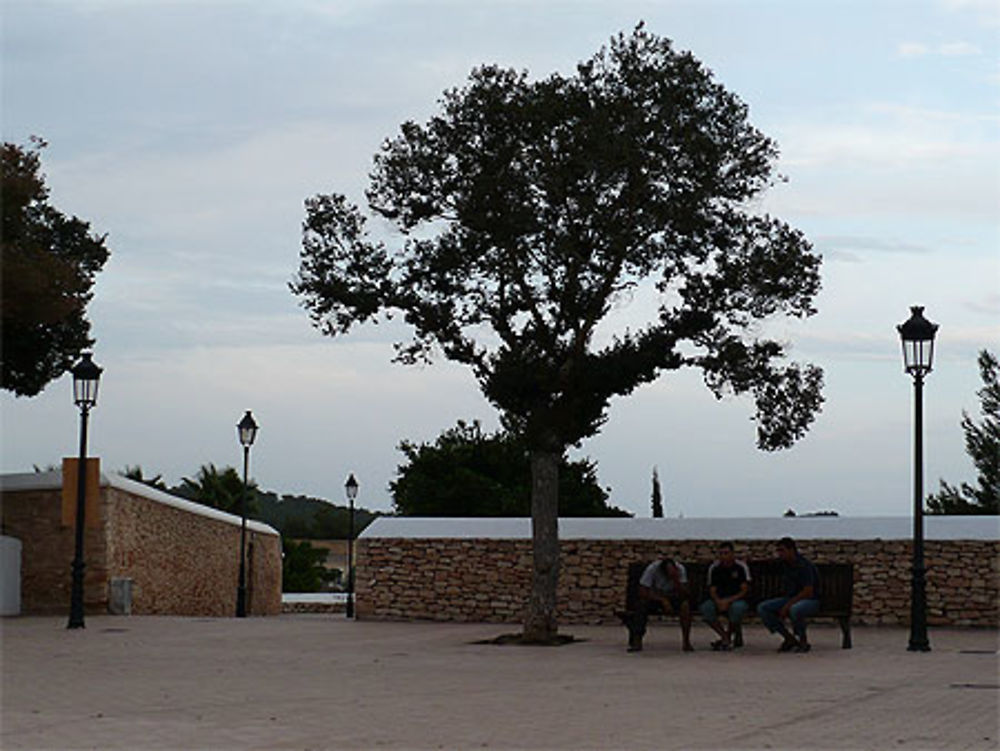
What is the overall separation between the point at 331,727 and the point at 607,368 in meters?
9.83

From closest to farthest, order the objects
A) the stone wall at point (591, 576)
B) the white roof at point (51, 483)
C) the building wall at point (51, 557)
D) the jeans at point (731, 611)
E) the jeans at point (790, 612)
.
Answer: the jeans at point (790, 612), the jeans at point (731, 611), the stone wall at point (591, 576), the building wall at point (51, 557), the white roof at point (51, 483)

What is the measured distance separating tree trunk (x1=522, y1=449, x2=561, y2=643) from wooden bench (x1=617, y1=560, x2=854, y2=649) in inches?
51.0

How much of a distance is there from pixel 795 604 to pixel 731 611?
82 centimetres

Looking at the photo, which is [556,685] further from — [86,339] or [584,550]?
[86,339]

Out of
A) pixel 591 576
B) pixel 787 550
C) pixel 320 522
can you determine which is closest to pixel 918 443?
pixel 787 550

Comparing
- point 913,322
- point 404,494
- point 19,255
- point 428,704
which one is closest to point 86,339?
point 19,255

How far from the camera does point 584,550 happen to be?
2538cm

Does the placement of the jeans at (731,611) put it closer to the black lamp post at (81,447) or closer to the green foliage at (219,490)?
the black lamp post at (81,447)

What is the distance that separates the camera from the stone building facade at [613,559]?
75.8 feet

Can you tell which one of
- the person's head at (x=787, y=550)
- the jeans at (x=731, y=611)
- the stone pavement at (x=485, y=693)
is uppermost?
the person's head at (x=787, y=550)

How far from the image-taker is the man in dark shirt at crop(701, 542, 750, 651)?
18.9 metres

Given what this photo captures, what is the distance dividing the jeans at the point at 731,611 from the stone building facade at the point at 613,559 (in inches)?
210

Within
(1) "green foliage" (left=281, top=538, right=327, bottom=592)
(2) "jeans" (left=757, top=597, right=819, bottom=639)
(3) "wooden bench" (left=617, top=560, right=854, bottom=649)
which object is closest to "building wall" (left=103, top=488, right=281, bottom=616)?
(3) "wooden bench" (left=617, top=560, right=854, bottom=649)

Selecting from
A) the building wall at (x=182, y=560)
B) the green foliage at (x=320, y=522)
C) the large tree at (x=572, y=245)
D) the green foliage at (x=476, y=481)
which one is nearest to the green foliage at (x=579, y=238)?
the large tree at (x=572, y=245)
